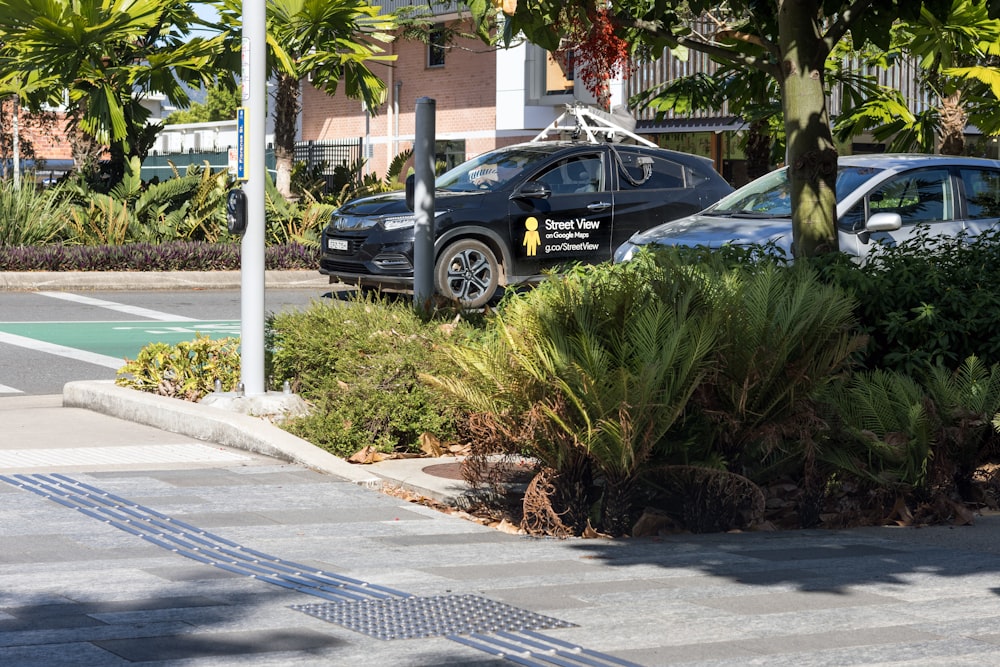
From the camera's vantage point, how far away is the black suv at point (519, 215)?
16.5m

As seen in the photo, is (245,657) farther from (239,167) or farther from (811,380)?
(239,167)

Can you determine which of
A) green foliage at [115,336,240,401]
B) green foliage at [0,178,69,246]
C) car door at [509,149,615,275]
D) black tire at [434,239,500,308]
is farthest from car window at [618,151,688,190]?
green foliage at [0,178,69,246]

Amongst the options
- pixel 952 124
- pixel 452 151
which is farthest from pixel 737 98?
pixel 452 151

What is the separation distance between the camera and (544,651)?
4.80 meters

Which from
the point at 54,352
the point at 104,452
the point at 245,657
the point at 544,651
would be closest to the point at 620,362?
the point at 544,651

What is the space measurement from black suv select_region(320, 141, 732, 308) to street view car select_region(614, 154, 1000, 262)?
3506mm

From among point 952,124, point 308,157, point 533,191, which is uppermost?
point 308,157

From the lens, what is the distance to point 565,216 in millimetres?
16984

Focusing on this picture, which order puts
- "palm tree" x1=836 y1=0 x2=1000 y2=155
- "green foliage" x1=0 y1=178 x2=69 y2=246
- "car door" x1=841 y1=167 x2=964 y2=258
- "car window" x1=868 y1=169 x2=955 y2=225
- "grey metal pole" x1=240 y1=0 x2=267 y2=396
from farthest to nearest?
"green foliage" x1=0 y1=178 x2=69 y2=246, "car window" x1=868 y1=169 x2=955 y2=225, "car door" x1=841 y1=167 x2=964 y2=258, "palm tree" x1=836 y1=0 x2=1000 y2=155, "grey metal pole" x1=240 y1=0 x2=267 y2=396

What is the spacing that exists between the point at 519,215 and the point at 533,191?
315mm

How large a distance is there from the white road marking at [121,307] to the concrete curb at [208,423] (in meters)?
6.38

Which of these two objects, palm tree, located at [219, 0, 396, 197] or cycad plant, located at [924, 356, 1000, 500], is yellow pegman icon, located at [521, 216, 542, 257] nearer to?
palm tree, located at [219, 0, 396, 197]

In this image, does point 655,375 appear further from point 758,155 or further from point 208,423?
point 758,155

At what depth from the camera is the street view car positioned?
12594 mm
